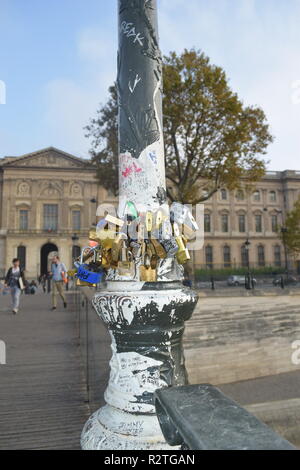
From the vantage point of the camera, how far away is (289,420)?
5.01 m

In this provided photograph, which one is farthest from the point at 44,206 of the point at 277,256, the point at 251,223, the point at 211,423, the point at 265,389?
the point at 211,423

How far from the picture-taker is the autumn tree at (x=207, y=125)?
1441 cm

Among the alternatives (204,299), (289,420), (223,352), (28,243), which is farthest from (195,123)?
(28,243)

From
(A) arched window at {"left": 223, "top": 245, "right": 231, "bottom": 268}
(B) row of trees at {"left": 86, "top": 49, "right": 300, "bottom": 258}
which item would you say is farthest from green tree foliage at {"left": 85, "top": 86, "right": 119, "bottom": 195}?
(A) arched window at {"left": 223, "top": 245, "right": 231, "bottom": 268}

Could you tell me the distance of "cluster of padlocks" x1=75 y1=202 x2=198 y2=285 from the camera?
165 centimetres

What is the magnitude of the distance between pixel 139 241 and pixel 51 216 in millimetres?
45014

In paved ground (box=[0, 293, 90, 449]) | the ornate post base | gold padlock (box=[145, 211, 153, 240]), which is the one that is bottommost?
paved ground (box=[0, 293, 90, 449])

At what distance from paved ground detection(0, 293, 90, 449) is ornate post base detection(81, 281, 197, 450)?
167 cm

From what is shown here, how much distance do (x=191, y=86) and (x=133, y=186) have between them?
46.4 ft

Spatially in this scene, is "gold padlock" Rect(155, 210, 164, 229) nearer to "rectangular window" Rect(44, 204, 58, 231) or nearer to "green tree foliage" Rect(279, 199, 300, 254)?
"green tree foliage" Rect(279, 199, 300, 254)

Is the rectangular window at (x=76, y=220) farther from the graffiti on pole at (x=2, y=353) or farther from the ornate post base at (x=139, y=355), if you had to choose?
the ornate post base at (x=139, y=355)

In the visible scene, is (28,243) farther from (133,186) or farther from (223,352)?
(133,186)

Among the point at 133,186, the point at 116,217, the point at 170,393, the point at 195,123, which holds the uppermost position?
the point at 195,123
